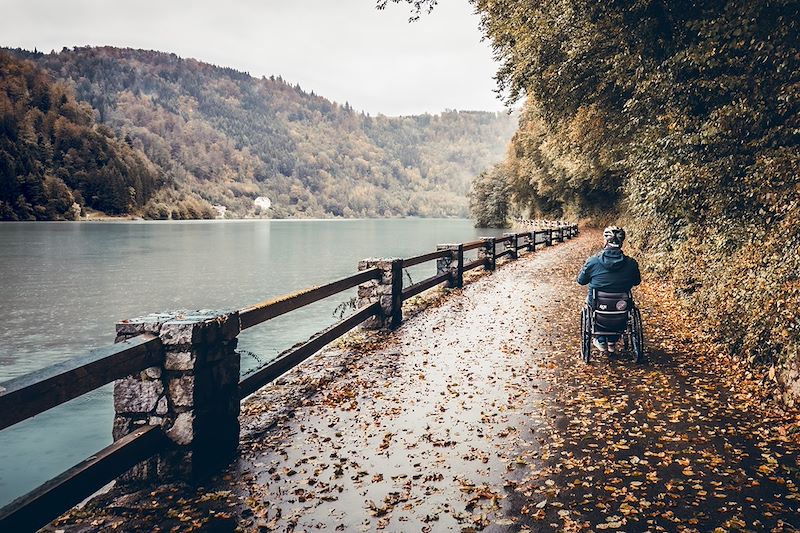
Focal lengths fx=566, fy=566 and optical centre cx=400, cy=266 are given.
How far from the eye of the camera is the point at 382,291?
10570 millimetres

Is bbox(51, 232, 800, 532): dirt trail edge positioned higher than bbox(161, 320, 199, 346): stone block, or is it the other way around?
bbox(161, 320, 199, 346): stone block

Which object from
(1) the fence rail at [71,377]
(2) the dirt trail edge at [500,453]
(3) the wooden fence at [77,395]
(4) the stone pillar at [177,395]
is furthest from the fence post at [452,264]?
(1) the fence rail at [71,377]

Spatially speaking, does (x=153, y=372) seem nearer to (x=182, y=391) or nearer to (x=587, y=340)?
(x=182, y=391)

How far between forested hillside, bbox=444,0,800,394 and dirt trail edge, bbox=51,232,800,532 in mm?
1190

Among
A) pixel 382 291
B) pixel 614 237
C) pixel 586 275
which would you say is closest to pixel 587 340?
pixel 586 275

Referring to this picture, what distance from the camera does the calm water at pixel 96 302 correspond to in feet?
29.7

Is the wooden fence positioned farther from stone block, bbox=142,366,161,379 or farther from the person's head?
the person's head

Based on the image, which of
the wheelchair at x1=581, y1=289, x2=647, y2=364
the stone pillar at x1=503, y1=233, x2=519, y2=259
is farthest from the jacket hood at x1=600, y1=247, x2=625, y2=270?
the stone pillar at x1=503, y1=233, x2=519, y2=259

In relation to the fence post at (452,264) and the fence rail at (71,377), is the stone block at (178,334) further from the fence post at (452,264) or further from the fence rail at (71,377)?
the fence post at (452,264)

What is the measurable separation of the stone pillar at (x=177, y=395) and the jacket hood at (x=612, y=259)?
5.29 m

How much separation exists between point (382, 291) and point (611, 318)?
14.0 feet

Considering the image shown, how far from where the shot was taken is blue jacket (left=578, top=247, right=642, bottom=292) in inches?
303

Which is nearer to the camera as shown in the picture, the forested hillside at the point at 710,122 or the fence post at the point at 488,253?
the forested hillside at the point at 710,122

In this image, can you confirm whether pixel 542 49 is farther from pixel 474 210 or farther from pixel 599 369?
pixel 474 210
